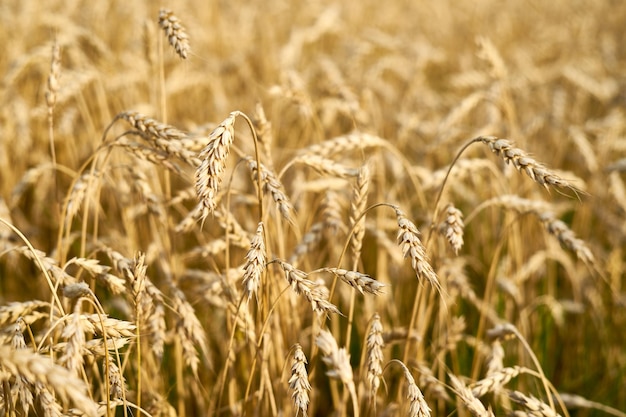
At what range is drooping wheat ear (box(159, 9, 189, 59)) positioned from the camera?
61.9 inches

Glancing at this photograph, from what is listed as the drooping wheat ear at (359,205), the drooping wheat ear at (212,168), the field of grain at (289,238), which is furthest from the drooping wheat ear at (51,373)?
the drooping wheat ear at (359,205)

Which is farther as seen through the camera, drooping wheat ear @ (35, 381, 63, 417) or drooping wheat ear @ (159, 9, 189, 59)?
drooping wheat ear @ (159, 9, 189, 59)

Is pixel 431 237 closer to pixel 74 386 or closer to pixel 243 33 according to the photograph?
pixel 74 386

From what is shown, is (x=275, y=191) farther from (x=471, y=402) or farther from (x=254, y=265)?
(x=471, y=402)

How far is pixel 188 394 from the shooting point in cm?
221

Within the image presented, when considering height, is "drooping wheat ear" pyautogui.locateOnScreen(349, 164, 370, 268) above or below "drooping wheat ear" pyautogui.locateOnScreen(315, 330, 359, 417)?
above

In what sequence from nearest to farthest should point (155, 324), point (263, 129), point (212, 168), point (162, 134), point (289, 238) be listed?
point (212, 168) < point (162, 134) < point (155, 324) < point (263, 129) < point (289, 238)

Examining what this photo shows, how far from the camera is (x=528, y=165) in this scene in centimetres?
136

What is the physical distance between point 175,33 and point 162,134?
309mm

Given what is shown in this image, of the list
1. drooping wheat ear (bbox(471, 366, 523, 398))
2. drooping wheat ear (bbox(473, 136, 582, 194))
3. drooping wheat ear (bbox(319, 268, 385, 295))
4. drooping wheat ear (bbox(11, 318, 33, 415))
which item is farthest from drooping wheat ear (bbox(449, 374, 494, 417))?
drooping wheat ear (bbox(11, 318, 33, 415))

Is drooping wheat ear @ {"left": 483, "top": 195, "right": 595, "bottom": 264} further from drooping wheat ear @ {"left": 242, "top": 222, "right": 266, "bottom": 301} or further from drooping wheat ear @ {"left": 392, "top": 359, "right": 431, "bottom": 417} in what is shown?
drooping wheat ear @ {"left": 242, "top": 222, "right": 266, "bottom": 301}

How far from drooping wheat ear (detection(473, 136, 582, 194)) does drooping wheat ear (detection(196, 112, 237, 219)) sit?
2.19ft

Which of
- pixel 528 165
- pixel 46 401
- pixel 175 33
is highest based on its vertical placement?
pixel 175 33

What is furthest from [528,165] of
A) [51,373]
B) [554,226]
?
[51,373]
